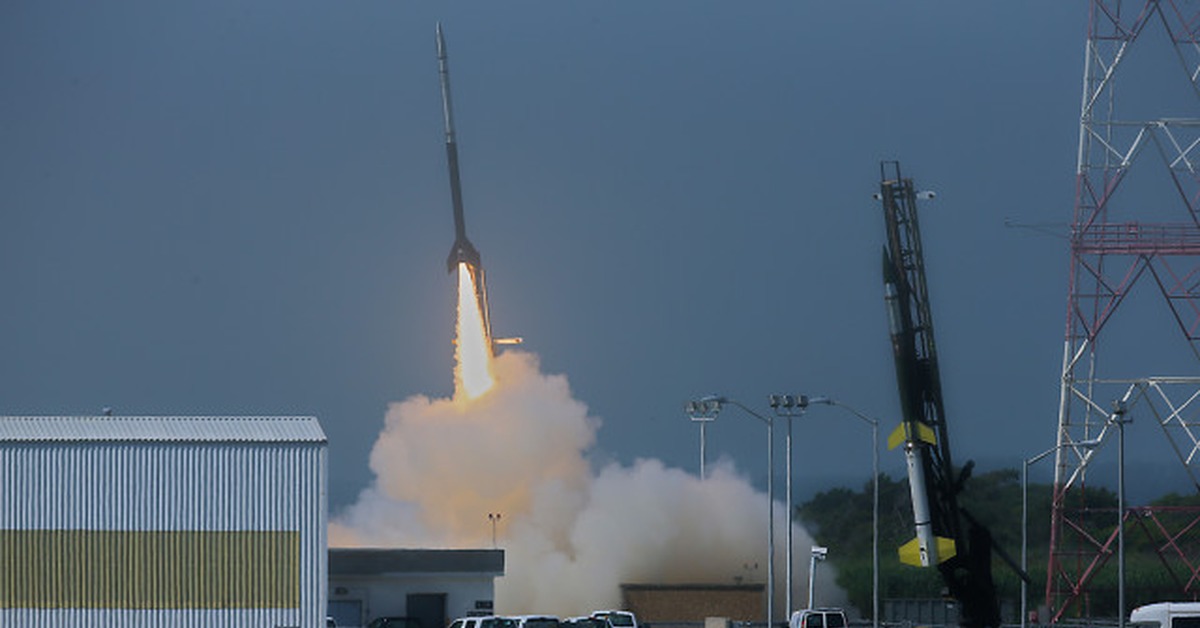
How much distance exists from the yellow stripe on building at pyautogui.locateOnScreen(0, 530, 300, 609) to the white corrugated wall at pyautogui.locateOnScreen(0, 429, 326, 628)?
1.3 inches

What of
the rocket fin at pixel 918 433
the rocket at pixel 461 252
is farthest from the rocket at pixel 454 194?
the rocket fin at pixel 918 433

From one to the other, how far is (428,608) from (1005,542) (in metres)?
28.4

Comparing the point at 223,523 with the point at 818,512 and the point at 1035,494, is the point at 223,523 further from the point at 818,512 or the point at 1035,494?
the point at 818,512

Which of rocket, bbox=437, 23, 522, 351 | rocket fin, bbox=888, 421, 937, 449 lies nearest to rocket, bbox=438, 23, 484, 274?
rocket, bbox=437, 23, 522, 351

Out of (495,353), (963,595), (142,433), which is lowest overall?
(963,595)

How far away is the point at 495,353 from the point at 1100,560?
2940cm

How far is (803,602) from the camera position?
10731 centimetres

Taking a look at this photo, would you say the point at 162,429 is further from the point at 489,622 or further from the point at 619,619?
the point at 619,619

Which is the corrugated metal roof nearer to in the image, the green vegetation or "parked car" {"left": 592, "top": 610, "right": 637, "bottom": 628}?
"parked car" {"left": 592, "top": 610, "right": 637, "bottom": 628}

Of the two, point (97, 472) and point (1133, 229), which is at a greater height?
point (1133, 229)

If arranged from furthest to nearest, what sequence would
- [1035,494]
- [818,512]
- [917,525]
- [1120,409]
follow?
1. [818,512]
2. [1035,494]
3. [1120,409]
4. [917,525]

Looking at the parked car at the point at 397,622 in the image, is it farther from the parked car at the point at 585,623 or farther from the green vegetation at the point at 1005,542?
the green vegetation at the point at 1005,542

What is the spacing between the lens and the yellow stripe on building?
203 ft

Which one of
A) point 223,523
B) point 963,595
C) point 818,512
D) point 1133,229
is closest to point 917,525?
point 963,595
